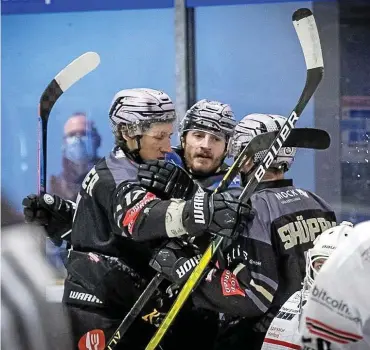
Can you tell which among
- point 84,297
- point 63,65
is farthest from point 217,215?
point 63,65

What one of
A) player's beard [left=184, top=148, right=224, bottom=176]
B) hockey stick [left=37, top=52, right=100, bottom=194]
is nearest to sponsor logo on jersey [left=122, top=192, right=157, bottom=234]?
player's beard [left=184, top=148, right=224, bottom=176]

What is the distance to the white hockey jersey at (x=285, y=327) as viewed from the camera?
271 centimetres

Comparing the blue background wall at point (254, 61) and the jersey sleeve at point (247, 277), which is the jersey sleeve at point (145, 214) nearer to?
the jersey sleeve at point (247, 277)

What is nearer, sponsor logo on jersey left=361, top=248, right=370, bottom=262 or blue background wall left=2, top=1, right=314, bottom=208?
sponsor logo on jersey left=361, top=248, right=370, bottom=262

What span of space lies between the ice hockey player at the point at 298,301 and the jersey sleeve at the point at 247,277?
0.28ft

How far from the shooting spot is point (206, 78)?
126 inches

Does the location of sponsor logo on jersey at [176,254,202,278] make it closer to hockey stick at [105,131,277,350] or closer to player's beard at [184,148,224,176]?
hockey stick at [105,131,277,350]

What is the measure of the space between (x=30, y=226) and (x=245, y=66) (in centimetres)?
94

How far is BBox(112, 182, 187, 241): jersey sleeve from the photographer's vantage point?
289 centimetres

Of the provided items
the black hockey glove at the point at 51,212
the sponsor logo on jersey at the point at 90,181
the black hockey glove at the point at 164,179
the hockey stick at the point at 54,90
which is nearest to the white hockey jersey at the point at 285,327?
the black hockey glove at the point at 164,179

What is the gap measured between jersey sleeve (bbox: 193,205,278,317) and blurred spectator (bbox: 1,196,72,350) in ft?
2.45

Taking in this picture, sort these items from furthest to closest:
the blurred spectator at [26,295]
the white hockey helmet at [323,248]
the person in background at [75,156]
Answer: the blurred spectator at [26,295], the person in background at [75,156], the white hockey helmet at [323,248]

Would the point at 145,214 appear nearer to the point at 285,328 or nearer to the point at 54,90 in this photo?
the point at 285,328

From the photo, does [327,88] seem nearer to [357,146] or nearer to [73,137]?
[357,146]
